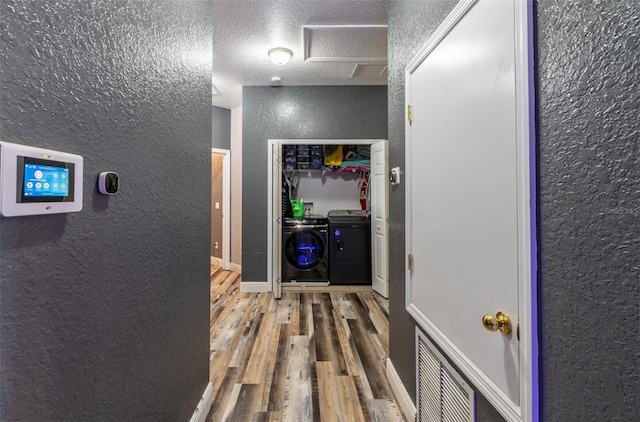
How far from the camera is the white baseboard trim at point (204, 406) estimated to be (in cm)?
149

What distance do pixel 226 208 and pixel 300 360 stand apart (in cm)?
329

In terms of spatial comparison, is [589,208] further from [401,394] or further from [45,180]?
[401,394]

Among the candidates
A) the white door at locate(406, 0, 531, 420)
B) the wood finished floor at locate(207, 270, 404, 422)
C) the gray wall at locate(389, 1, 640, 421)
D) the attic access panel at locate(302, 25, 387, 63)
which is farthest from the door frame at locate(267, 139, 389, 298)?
the gray wall at locate(389, 1, 640, 421)

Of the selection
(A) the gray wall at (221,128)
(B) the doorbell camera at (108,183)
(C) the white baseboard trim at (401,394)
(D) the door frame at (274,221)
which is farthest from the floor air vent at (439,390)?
(A) the gray wall at (221,128)

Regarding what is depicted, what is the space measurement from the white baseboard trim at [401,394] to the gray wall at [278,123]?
7.52 feet

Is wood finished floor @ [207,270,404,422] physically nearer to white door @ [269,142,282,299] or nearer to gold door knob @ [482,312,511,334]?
white door @ [269,142,282,299]

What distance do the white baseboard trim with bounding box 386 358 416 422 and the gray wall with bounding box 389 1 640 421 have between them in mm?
978

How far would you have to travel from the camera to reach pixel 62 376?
68cm

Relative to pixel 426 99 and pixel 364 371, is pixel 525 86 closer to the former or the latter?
pixel 426 99

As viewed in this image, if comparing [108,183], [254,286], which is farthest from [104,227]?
[254,286]

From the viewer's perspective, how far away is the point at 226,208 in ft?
16.1

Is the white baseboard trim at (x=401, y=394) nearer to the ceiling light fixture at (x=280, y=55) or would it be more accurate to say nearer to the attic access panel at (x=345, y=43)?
the attic access panel at (x=345, y=43)

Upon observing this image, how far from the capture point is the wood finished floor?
5.53 ft

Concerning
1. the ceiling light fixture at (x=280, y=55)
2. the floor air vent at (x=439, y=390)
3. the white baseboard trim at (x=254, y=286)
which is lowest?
the white baseboard trim at (x=254, y=286)
